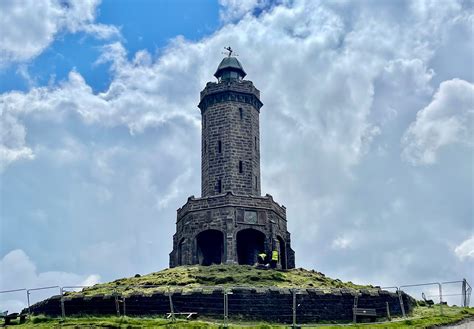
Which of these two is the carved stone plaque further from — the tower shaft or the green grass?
the green grass

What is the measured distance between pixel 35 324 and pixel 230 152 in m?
22.5

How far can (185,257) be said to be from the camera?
53.1 m

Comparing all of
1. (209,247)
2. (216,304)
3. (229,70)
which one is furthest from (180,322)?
(229,70)

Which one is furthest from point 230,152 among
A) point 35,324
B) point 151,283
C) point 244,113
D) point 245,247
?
point 35,324

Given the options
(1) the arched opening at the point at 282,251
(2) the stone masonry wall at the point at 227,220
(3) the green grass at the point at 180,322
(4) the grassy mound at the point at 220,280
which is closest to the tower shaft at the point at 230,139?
(2) the stone masonry wall at the point at 227,220

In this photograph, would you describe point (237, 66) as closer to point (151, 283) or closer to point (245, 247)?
point (245, 247)

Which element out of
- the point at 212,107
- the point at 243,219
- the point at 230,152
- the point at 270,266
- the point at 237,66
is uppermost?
the point at 237,66

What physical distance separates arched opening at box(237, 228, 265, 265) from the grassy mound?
479cm

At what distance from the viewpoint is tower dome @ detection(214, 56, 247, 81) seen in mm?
59972

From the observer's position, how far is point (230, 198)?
5297 cm

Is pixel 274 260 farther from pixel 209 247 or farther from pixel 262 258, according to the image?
pixel 209 247

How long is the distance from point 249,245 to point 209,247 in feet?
10.3

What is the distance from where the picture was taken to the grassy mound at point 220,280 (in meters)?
42.8

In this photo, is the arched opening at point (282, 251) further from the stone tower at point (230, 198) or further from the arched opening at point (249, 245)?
the arched opening at point (249, 245)
